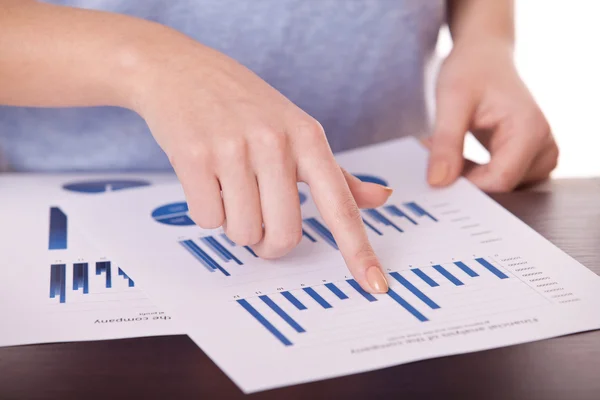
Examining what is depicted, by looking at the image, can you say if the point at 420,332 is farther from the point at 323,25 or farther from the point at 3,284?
the point at 323,25

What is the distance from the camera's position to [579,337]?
55 centimetres

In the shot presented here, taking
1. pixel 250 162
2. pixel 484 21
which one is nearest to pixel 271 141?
pixel 250 162

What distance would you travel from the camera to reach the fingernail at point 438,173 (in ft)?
2.62

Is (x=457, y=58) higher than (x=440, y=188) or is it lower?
higher

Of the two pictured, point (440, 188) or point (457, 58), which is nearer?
point (440, 188)

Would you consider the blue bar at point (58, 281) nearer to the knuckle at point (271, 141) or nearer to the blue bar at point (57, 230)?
the blue bar at point (57, 230)

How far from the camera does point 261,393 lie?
0.48 m

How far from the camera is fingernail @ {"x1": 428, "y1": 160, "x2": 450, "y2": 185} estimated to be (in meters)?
0.80

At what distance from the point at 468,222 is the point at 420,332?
0.65ft

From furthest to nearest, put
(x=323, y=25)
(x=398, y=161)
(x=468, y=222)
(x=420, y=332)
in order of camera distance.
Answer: (x=323, y=25), (x=398, y=161), (x=468, y=222), (x=420, y=332)

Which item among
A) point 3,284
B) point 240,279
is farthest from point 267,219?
point 3,284

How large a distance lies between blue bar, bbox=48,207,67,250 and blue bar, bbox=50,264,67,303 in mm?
37

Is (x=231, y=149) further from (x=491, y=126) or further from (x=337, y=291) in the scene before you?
(x=491, y=126)

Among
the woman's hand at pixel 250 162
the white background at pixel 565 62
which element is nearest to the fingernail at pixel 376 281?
the woman's hand at pixel 250 162
